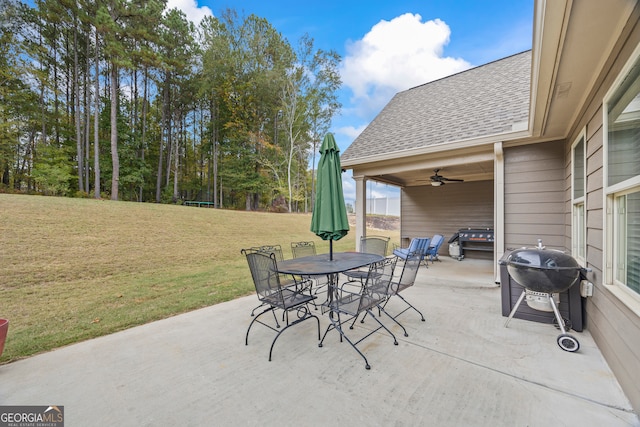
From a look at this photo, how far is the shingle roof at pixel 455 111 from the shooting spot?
16.0 ft

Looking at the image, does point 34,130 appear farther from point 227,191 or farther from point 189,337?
point 189,337

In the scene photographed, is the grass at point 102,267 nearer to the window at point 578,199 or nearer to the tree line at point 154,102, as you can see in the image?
the window at point 578,199

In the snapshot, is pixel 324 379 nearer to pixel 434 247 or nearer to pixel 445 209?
pixel 434 247

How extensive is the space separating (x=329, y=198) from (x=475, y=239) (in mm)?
5699

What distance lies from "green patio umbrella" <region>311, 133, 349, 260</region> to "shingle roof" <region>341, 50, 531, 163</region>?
8.92ft

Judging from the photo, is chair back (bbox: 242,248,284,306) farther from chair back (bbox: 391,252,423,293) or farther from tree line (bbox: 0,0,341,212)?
tree line (bbox: 0,0,341,212)

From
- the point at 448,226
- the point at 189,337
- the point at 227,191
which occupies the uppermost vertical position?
the point at 227,191

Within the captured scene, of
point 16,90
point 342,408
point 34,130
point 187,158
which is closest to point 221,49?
point 187,158

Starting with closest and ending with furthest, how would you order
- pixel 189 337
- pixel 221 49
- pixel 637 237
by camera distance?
pixel 637 237 → pixel 189 337 → pixel 221 49

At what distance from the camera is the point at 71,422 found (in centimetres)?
160

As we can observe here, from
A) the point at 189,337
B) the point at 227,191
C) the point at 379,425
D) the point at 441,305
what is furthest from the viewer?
the point at 227,191

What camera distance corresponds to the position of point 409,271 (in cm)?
310

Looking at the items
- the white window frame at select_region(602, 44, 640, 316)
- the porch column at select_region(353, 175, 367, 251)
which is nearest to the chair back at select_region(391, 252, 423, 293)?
the white window frame at select_region(602, 44, 640, 316)

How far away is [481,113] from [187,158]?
22006 millimetres
